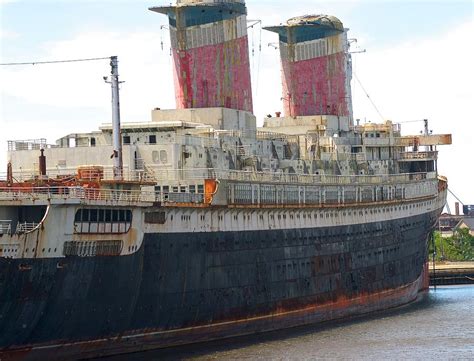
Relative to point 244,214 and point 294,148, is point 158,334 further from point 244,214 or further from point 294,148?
point 294,148

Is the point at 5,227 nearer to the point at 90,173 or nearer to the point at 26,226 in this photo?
the point at 26,226

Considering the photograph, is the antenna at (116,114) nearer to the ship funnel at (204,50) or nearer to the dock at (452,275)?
the ship funnel at (204,50)

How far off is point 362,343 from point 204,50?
77.1ft

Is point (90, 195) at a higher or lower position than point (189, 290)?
higher

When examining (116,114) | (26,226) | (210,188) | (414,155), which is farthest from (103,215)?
(414,155)

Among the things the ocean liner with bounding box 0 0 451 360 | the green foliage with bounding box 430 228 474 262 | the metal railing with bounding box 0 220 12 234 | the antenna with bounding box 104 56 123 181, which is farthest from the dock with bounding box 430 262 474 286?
the metal railing with bounding box 0 220 12 234

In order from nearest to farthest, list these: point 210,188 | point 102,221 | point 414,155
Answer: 1. point 102,221
2. point 210,188
3. point 414,155

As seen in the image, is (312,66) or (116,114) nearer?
(116,114)

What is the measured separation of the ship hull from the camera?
49750mm

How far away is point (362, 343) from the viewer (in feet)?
199

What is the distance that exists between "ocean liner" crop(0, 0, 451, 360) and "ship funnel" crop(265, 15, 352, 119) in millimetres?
110

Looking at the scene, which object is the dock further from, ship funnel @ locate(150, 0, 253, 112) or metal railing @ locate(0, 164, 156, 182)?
metal railing @ locate(0, 164, 156, 182)

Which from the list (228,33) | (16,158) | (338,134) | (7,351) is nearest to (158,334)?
(7,351)

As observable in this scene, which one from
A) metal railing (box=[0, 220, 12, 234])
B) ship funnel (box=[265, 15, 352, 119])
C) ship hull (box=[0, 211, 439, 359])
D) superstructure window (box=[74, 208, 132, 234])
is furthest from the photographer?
ship funnel (box=[265, 15, 352, 119])
